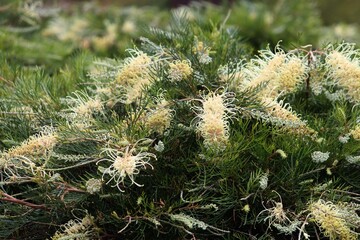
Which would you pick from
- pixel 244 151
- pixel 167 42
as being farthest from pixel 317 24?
pixel 244 151

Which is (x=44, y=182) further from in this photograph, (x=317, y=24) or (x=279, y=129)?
(x=317, y=24)

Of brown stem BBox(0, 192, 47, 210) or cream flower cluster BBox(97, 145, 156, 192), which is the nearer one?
cream flower cluster BBox(97, 145, 156, 192)

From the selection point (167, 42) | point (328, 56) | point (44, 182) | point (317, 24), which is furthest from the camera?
point (317, 24)

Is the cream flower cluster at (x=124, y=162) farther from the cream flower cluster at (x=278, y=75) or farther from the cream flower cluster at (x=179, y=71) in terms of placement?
the cream flower cluster at (x=278, y=75)

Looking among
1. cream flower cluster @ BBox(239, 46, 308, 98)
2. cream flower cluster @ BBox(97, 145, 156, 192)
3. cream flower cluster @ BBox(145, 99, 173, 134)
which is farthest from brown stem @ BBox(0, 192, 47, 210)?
cream flower cluster @ BBox(239, 46, 308, 98)

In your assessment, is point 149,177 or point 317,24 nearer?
point 149,177

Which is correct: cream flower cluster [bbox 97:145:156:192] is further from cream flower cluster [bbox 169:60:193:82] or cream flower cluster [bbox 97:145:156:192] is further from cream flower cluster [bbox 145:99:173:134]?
cream flower cluster [bbox 169:60:193:82]

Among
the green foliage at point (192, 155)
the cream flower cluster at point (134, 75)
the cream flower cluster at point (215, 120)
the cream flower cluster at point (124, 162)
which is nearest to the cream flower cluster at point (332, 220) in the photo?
the green foliage at point (192, 155)

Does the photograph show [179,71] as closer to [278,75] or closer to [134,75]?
[134,75]

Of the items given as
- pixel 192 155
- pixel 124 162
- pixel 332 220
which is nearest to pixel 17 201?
pixel 124 162
